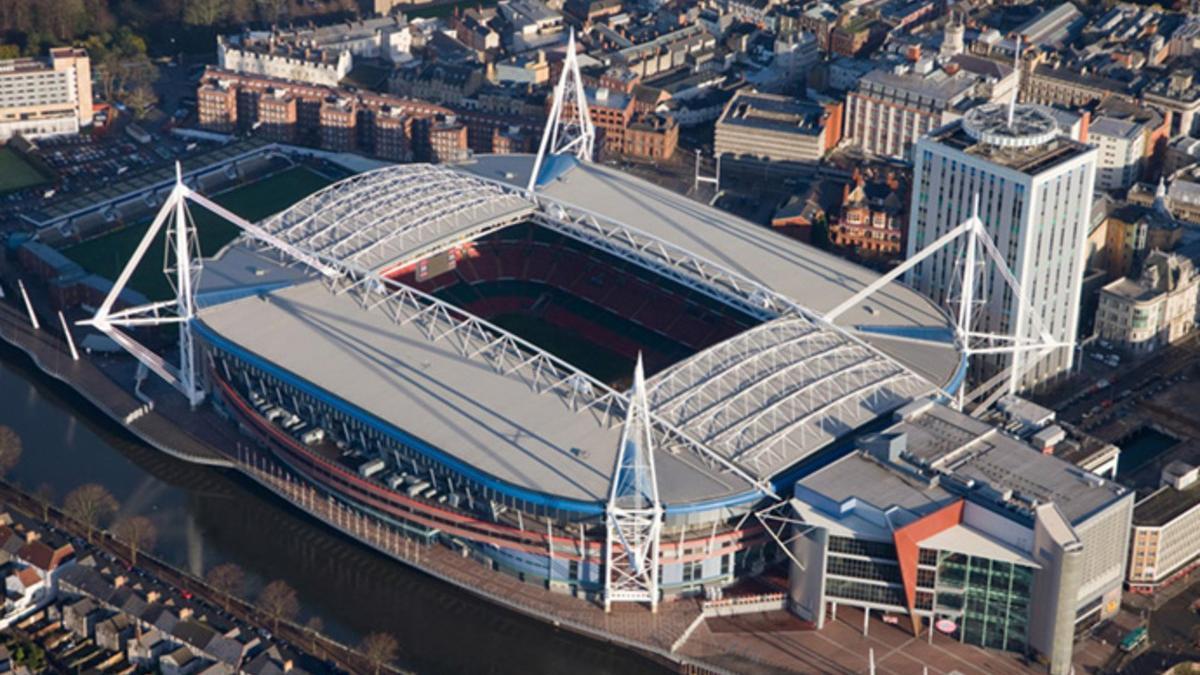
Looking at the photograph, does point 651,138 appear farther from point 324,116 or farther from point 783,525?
point 783,525

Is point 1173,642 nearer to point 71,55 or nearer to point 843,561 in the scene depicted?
point 843,561

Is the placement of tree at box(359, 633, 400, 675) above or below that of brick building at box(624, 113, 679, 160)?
below

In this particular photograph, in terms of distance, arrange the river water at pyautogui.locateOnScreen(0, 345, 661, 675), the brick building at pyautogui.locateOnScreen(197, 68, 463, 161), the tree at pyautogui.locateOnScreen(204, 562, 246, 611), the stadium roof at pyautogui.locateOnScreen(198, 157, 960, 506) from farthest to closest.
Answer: the brick building at pyautogui.locateOnScreen(197, 68, 463, 161), the stadium roof at pyautogui.locateOnScreen(198, 157, 960, 506), the tree at pyautogui.locateOnScreen(204, 562, 246, 611), the river water at pyautogui.locateOnScreen(0, 345, 661, 675)

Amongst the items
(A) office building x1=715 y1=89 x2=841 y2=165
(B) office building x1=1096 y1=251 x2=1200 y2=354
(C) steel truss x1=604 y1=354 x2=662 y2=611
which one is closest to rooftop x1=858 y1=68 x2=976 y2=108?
(A) office building x1=715 y1=89 x2=841 y2=165

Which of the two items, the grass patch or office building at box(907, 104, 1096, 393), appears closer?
office building at box(907, 104, 1096, 393)

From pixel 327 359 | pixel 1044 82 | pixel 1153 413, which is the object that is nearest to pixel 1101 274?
pixel 1153 413

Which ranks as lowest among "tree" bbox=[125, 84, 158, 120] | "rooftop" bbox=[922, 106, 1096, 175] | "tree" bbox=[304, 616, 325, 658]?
"tree" bbox=[304, 616, 325, 658]

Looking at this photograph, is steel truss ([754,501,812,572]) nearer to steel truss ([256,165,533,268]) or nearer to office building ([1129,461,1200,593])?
office building ([1129,461,1200,593])
